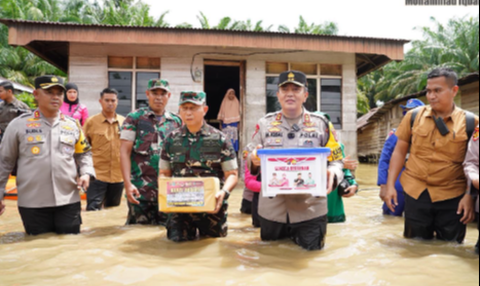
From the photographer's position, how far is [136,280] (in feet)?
9.34

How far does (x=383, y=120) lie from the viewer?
2486cm

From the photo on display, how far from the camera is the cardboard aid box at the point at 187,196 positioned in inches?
141

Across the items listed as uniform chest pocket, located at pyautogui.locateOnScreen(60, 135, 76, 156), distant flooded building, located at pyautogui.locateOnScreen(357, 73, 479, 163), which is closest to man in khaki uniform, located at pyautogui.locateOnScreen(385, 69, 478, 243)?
uniform chest pocket, located at pyautogui.locateOnScreen(60, 135, 76, 156)

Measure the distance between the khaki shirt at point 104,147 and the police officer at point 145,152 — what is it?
5.67 ft

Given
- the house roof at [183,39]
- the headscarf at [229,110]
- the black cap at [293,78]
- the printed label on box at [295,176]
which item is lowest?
the printed label on box at [295,176]

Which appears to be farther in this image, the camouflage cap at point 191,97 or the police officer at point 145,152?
the police officer at point 145,152

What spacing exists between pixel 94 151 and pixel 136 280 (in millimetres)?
4200

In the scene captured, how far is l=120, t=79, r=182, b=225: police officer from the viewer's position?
4.88m

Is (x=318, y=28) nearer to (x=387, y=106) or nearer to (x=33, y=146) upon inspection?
(x=387, y=106)

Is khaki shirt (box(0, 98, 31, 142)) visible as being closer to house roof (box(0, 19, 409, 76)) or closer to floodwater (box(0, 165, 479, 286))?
house roof (box(0, 19, 409, 76))

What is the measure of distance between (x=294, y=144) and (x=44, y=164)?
2635 mm

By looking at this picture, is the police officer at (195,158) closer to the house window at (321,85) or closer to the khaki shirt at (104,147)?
the khaki shirt at (104,147)

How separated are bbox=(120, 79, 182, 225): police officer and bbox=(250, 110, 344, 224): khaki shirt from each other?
1.55 meters

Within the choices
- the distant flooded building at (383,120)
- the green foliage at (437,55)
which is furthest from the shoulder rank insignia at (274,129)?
the green foliage at (437,55)
